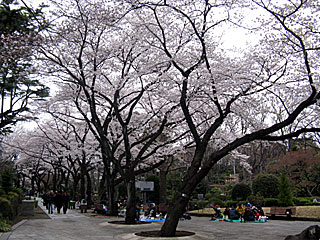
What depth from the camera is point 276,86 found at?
12305 mm

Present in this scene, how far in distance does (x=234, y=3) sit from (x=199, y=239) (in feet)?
25.2

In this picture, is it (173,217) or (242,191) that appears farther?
(242,191)

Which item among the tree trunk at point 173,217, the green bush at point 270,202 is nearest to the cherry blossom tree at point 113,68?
the tree trunk at point 173,217

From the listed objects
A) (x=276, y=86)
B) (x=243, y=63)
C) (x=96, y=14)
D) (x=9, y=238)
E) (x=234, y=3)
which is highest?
(x=96, y=14)

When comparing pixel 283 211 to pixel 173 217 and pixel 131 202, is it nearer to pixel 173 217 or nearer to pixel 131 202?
pixel 131 202

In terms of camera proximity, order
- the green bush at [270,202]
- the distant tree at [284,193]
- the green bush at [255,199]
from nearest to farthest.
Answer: the distant tree at [284,193]
the green bush at [255,199]
the green bush at [270,202]

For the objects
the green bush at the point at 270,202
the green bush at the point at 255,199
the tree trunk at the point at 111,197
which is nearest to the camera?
the tree trunk at the point at 111,197

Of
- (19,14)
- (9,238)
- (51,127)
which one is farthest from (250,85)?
(51,127)

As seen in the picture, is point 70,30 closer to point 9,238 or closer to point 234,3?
point 234,3

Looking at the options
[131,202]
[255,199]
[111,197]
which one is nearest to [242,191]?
[255,199]

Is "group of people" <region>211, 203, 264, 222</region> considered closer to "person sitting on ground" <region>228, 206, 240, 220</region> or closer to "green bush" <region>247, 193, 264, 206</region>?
"person sitting on ground" <region>228, 206, 240, 220</region>

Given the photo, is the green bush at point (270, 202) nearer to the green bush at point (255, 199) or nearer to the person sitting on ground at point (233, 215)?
the green bush at point (255, 199)

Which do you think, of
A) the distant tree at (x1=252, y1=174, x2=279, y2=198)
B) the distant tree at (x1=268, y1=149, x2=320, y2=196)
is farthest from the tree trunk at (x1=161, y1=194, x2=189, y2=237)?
the distant tree at (x1=268, y1=149, x2=320, y2=196)

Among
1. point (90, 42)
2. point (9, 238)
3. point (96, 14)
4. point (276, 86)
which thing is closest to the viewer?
point (9, 238)
